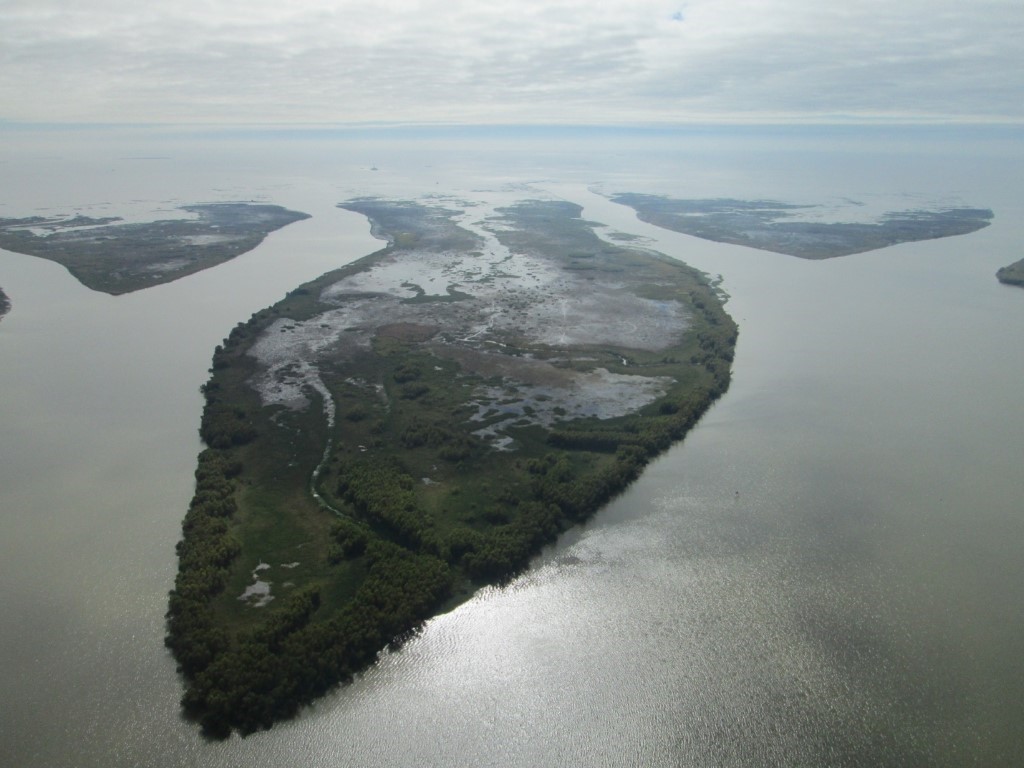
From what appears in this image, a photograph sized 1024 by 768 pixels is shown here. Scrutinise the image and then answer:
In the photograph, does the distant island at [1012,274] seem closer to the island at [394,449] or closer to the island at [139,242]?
the island at [394,449]

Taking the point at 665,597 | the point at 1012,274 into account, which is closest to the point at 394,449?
the point at 665,597

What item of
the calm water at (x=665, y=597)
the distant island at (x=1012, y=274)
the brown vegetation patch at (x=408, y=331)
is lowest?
the calm water at (x=665, y=597)

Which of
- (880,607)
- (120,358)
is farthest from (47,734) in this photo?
(120,358)

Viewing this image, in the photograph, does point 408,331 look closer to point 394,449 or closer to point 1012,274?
point 394,449

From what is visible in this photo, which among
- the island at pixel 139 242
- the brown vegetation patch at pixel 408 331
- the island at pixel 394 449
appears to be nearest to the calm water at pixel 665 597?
the island at pixel 394 449

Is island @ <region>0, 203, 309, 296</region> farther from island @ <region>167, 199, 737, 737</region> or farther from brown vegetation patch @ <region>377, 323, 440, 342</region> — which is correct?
brown vegetation patch @ <region>377, 323, 440, 342</region>

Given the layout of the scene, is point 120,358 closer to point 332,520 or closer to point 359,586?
point 332,520
